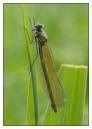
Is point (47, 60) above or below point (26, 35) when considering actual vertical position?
below

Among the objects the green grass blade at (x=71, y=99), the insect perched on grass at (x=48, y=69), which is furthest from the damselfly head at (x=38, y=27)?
the green grass blade at (x=71, y=99)

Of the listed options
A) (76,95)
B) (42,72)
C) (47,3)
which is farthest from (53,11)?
(76,95)

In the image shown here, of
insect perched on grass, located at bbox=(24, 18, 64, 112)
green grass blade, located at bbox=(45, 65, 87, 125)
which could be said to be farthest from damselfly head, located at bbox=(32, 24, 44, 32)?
green grass blade, located at bbox=(45, 65, 87, 125)

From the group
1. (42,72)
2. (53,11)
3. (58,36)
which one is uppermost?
Answer: (53,11)

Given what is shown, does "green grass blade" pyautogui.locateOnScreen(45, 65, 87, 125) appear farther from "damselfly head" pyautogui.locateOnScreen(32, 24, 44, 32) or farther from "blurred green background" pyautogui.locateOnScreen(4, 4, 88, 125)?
"damselfly head" pyautogui.locateOnScreen(32, 24, 44, 32)

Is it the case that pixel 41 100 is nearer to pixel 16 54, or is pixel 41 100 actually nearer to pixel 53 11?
pixel 16 54

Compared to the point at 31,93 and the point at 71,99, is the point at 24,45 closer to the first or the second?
the point at 31,93
